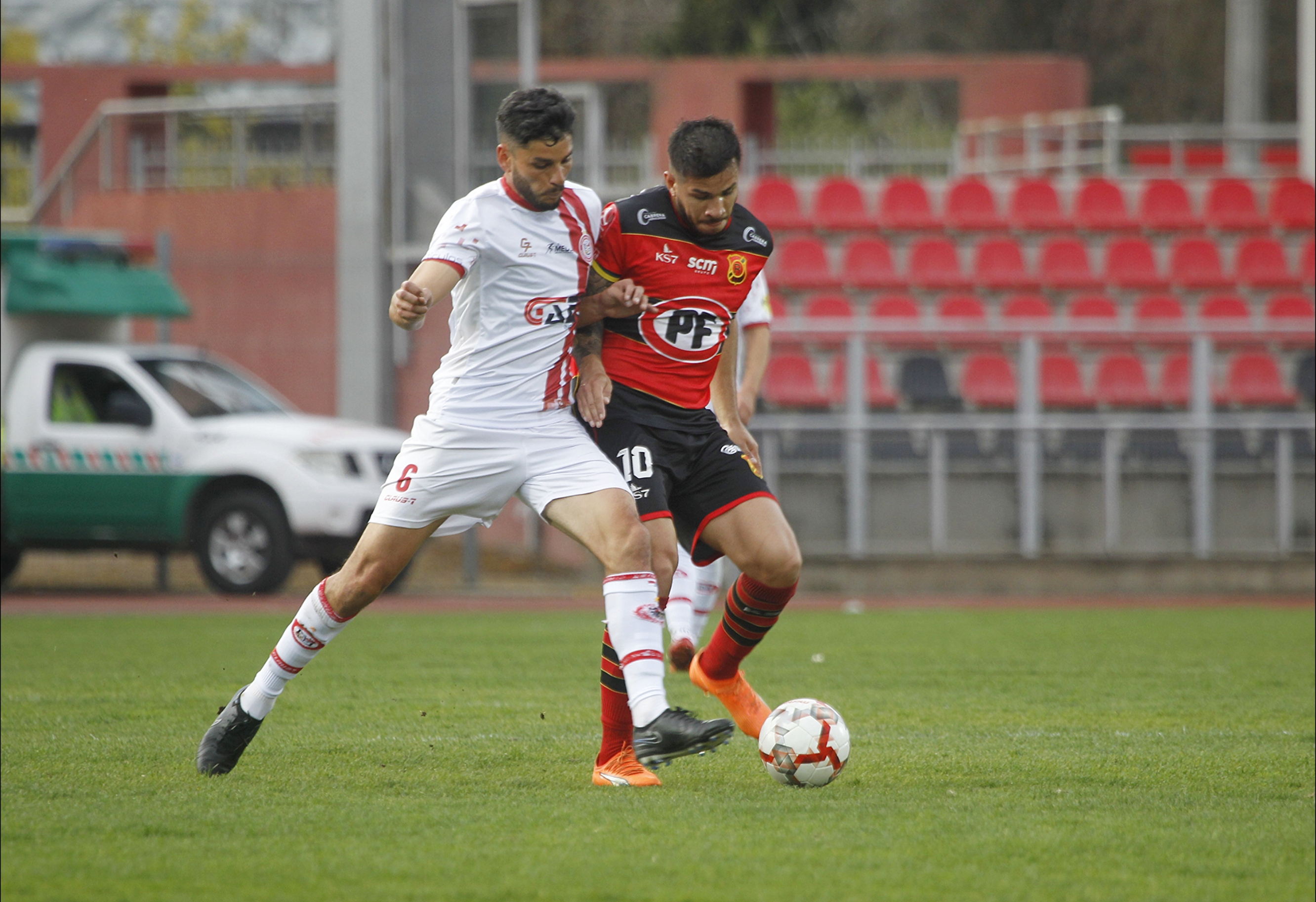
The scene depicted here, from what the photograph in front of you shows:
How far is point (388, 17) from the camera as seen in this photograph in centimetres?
1688

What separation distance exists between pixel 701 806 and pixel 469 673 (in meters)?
3.75

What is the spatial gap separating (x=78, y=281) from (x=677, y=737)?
37.5ft

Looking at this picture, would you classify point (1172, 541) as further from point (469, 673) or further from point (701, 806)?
point (701, 806)

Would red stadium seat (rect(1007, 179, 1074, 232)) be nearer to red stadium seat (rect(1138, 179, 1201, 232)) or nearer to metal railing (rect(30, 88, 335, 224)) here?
red stadium seat (rect(1138, 179, 1201, 232))

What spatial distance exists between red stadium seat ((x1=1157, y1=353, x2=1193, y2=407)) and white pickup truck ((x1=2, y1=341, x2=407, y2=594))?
6.66 meters

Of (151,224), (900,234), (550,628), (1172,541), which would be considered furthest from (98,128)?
(1172,541)

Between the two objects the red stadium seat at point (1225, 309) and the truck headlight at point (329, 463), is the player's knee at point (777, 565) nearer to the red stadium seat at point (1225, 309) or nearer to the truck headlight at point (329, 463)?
the truck headlight at point (329, 463)

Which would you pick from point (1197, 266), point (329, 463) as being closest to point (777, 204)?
point (1197, 266)

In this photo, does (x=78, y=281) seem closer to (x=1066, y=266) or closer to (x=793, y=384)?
(x=793, y=384)

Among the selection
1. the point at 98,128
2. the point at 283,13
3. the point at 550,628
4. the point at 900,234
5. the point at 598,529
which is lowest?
the point at 550,628

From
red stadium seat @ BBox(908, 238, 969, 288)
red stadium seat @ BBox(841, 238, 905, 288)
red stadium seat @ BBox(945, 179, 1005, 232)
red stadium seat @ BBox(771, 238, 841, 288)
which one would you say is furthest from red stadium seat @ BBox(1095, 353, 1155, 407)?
red stadium seat @ BBox(945, 179, 1005, 232)

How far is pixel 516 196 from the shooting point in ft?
17.2

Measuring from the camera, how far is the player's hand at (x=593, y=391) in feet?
17.8

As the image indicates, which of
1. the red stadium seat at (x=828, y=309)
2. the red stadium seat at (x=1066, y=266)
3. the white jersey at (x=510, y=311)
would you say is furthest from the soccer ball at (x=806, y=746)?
the red stadium seat at (x=1066, y=266)
